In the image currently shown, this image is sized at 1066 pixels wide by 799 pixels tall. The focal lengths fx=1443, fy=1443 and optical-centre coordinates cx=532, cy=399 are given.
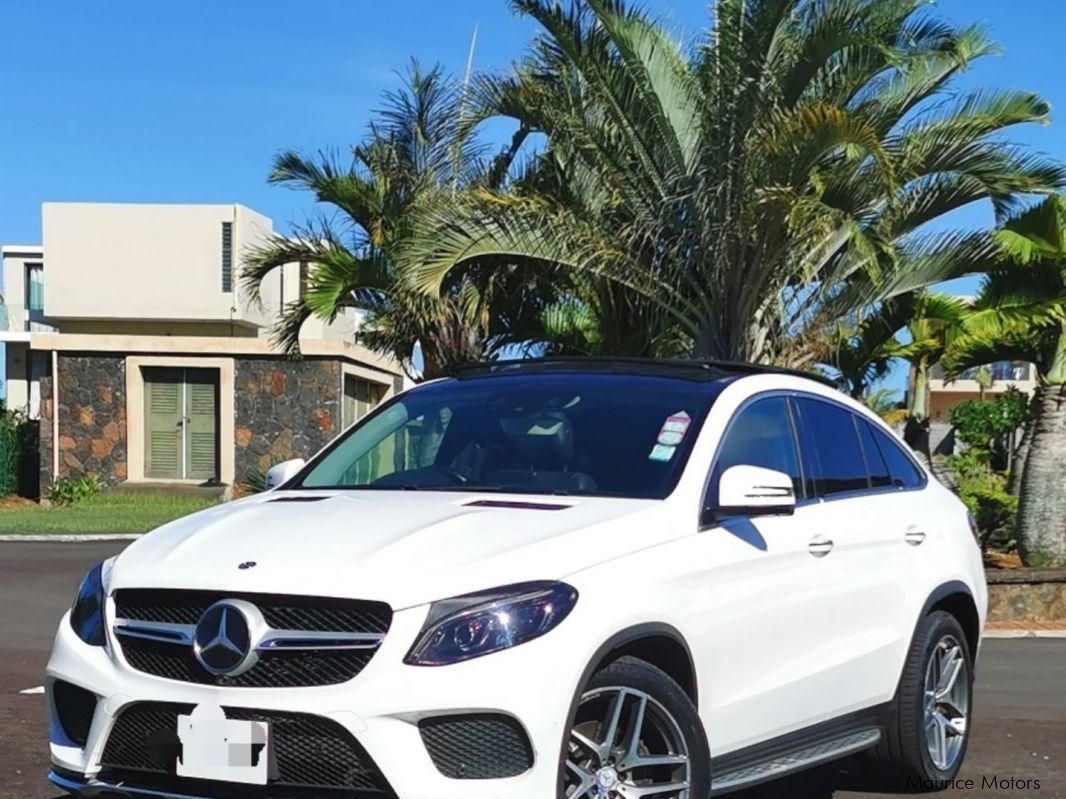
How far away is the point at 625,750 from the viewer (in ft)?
14.5

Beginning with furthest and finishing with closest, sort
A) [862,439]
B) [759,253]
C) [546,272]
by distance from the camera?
[546,272], [759,253], [862,439]

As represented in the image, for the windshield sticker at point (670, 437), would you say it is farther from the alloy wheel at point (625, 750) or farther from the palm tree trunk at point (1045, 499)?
the palm tree trunk at point (1045, 499)

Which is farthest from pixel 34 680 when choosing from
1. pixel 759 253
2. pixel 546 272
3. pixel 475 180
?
pixel 475 180

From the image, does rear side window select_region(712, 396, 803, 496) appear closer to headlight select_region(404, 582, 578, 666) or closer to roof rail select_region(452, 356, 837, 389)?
roof rail select_region(452, 356, 837, 389)

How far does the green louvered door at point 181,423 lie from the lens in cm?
2800

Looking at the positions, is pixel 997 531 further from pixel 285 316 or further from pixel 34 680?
pixel 34 680

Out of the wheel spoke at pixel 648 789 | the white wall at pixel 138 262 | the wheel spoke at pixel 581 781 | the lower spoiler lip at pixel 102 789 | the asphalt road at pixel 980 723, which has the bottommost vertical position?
the asphalt road at pixel 980 723

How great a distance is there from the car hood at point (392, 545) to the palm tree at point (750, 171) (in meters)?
8.98

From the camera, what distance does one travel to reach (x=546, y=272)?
1731cm

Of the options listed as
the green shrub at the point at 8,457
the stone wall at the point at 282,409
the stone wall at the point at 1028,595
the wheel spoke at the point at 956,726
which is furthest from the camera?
the green shrub at the point at 8,457

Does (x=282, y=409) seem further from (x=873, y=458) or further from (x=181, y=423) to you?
(x=873, y=458)

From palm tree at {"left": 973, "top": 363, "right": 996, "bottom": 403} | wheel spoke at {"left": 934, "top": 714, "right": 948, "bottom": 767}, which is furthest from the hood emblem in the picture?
palm tree at {"left": 973, "top": 363, "right": 996, "bottom": 403}

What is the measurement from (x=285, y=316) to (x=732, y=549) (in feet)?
51.1

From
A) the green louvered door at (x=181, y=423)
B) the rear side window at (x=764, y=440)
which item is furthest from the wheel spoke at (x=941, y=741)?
the green louvered door at (x=181, y=423)
